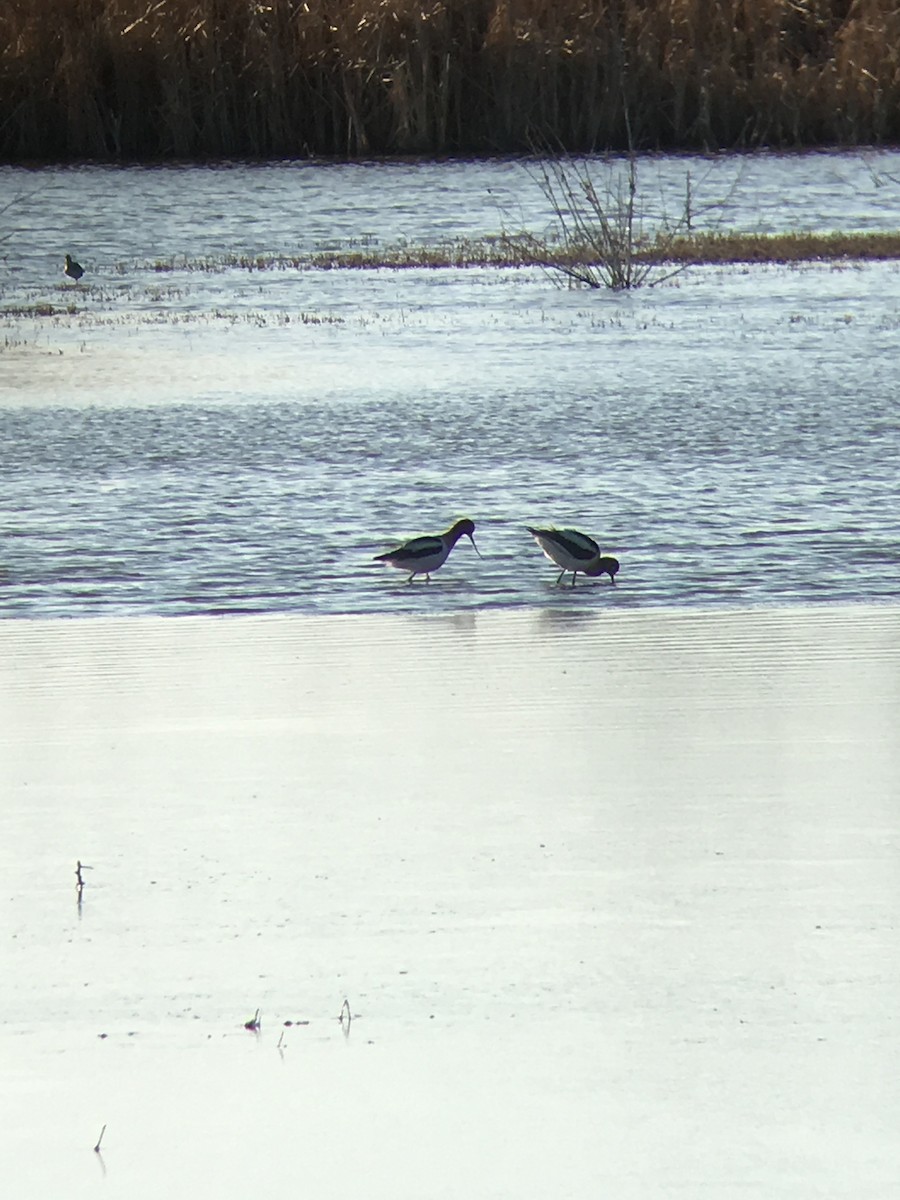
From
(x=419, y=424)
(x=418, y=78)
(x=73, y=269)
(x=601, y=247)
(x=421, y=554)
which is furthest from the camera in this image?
(x=418, y=78)

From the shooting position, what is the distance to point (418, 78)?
28.3 metres

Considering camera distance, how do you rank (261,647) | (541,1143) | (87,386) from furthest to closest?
(87,386) → (261,647) → (541,1143)

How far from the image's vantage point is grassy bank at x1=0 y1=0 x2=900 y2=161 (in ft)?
90.6

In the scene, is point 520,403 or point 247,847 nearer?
point 247,847

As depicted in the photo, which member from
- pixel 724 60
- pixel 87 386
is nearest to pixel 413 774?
pixel 87 386

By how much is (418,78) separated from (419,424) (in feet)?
54.1

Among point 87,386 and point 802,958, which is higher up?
point 802,958

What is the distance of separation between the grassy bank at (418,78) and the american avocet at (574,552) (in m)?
19.5

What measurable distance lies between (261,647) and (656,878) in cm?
277

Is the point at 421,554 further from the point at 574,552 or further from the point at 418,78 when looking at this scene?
the point at 418,78

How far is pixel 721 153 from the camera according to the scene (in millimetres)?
28812

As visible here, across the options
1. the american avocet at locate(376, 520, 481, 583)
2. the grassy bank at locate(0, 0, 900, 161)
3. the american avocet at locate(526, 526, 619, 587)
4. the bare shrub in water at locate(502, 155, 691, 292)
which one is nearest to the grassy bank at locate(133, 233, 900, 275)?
the bare shrub in water at locate(502, 155, 691, 292)

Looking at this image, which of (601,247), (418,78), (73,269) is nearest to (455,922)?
(601,247)

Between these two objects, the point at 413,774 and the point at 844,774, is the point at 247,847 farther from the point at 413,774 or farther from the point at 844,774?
the point at 844,774
